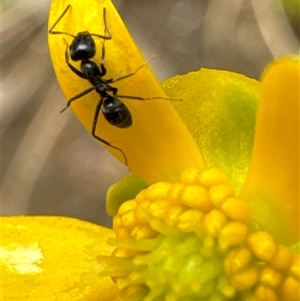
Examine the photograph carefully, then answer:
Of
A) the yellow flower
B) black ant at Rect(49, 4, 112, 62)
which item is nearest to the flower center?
the yellow flower

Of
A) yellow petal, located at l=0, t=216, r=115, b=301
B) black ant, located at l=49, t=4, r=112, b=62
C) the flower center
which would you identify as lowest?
yellow petal, located at l=0, t=216, r=115, b=301

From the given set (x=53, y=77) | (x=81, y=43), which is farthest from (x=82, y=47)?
(x=53, y=77)

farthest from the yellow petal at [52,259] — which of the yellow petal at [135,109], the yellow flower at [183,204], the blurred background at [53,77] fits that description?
the blurred background at [53,77]

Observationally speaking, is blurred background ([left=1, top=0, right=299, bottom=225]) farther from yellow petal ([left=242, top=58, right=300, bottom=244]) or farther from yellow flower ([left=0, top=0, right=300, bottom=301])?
yellow petal ([left=242, top=58, right=300, bottom=244])

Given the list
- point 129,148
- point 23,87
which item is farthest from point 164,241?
point 23,87

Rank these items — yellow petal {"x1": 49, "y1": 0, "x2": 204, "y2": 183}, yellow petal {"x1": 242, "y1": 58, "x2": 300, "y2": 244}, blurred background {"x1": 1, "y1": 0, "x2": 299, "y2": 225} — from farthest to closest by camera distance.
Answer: blurred background {"x1": 1, "y1": 0, "x2": 299, "y2": 225} < yellow petal {"x1": 49, "y1": 0, "x2": 204, "y2": 183} < yellow petal {"x1": 242, "y1": 58, "x2": 300, "y2": 244}

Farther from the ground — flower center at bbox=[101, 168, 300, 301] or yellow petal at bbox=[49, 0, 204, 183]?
yellow petal at bbox=[49, 0, 204, 183]

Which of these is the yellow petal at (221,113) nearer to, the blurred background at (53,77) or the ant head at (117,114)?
the ant head at (117,114)
